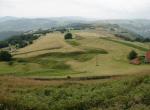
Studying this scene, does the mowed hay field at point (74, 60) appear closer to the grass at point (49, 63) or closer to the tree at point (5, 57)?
the grass at point (49, 63)

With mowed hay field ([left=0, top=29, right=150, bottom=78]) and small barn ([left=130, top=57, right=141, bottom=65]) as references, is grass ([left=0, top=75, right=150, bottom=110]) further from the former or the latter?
small barn ([left=130, top=57, right=141, bottom=65])

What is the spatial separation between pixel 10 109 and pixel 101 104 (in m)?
5.17

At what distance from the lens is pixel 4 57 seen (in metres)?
91.8

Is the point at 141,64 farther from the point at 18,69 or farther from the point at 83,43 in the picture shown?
the point at 83,43

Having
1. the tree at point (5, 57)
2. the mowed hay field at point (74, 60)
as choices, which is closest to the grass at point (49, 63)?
the mowed hay field at point (74, 60)

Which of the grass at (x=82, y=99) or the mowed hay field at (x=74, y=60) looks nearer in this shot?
the grass at (x=82, y=99)

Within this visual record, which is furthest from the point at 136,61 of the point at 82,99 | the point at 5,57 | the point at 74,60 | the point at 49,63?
the point at 82,99

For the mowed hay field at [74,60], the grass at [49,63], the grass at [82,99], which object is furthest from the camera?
the grass at [49,63]

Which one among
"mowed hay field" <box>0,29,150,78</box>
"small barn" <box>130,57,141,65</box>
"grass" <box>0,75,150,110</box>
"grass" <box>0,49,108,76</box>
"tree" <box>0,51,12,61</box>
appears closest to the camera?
"grass" <box>0,75,150,110</box>

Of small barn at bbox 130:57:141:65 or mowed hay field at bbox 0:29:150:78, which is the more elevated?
small barn at bbox 130:57:141:65

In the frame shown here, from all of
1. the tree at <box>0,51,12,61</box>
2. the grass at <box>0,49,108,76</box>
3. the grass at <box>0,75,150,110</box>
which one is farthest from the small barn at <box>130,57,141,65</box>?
the grass at <box>0,75,150,110</box>

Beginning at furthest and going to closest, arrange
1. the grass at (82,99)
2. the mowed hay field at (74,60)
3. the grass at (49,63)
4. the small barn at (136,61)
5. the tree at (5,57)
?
the tree at (5,57) → the small barn at (136,61) → the grass at (49,63) → the mowed hay field at (74,60) → the grass at (82,99)

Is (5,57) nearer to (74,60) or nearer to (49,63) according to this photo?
(49,63)

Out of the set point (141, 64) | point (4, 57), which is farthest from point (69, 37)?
point (141, 64)
